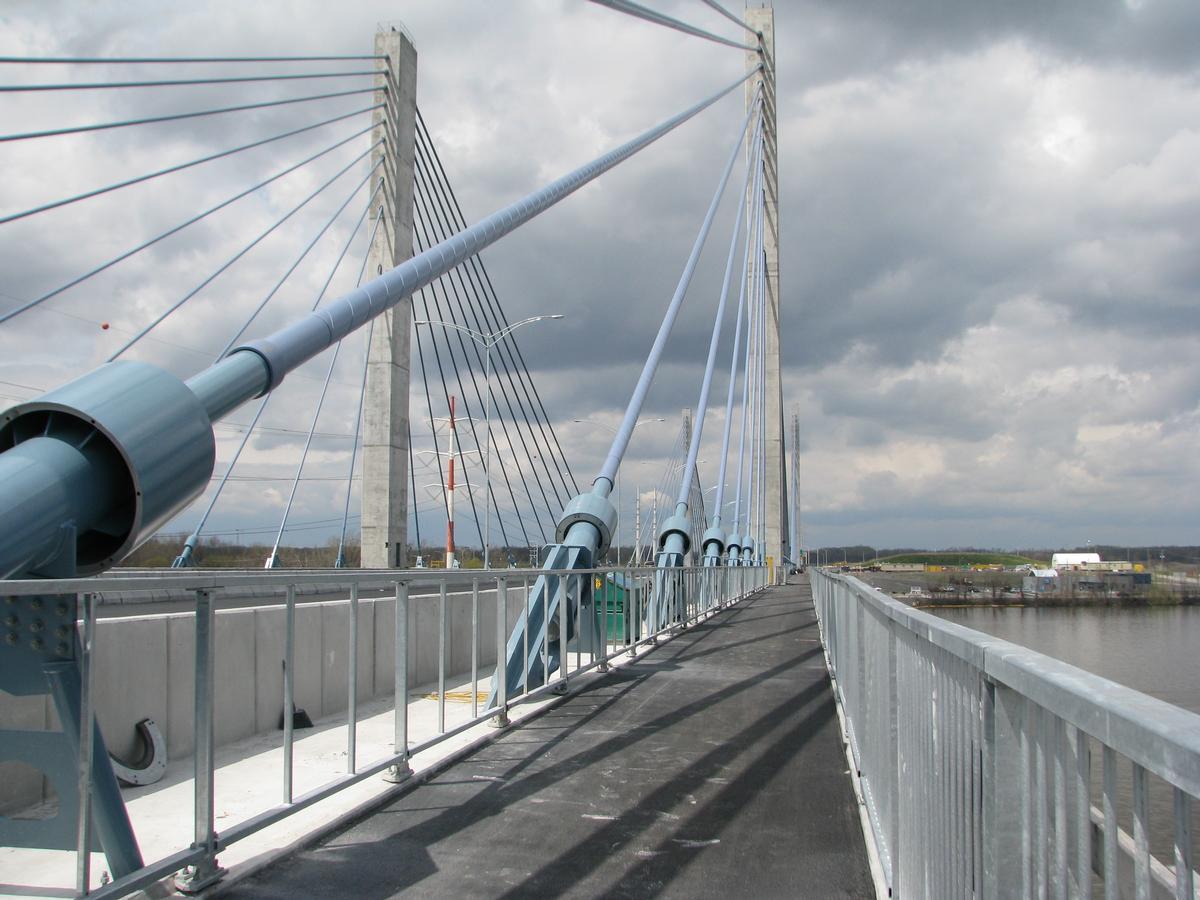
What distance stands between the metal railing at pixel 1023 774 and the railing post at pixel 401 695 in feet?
A: 10.6

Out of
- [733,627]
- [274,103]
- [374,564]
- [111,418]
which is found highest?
[274,103]

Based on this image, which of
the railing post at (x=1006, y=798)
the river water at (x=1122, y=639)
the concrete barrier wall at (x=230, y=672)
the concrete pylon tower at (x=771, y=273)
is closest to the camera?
the railing post at (x=1006, y=798)

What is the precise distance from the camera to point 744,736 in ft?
26.2

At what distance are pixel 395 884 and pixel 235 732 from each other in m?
4.84

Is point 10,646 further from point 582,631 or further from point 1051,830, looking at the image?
point 582,631

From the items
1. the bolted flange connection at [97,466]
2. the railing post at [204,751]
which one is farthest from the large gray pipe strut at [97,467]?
the railing post at [204,751]

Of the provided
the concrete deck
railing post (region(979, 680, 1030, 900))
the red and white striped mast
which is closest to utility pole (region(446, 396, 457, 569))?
the red and white striped mast

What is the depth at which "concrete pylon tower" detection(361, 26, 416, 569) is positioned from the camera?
16797 millimetres

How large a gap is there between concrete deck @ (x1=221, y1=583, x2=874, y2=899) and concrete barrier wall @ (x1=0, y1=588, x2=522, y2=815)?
1580 millimetres

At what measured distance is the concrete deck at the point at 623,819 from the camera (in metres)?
4.53

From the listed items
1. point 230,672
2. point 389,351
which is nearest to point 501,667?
point 230,672

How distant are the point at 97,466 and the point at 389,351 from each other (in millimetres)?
13117

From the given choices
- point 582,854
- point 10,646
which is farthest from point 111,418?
point 582,854

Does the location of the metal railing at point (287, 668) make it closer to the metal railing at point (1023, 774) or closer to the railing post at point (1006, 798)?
the metal railing at point (1023, 774)
